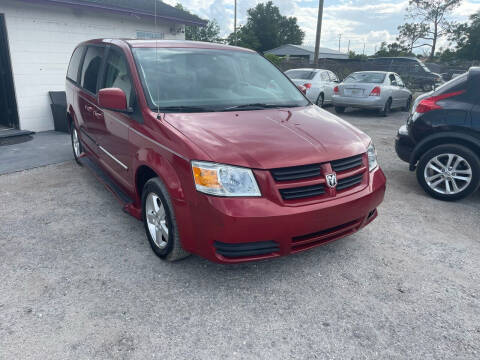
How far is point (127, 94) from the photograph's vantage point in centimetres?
358

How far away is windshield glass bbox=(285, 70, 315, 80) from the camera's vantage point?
13766mm

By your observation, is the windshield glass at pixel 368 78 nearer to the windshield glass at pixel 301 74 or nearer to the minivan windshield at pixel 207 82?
the windshield glass at pixel 301 74

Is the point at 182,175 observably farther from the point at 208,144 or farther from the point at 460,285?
the point at 460,285

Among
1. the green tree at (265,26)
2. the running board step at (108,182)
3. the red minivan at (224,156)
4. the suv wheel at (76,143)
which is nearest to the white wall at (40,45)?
the suv wheel at (76,143)

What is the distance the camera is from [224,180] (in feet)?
8.57

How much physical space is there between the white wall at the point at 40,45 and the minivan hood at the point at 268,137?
687cm

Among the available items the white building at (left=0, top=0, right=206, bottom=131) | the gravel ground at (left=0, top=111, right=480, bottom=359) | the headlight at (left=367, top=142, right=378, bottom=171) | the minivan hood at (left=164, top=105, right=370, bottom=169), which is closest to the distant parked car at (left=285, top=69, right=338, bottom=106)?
the white building at (left=0, top=0, right=206, bottom=131)

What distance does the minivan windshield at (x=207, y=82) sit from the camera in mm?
3432

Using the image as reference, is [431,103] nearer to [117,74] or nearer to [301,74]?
[117,74]

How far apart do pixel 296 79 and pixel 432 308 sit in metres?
11.9

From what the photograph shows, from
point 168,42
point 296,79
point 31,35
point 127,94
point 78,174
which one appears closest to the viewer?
point 127,94

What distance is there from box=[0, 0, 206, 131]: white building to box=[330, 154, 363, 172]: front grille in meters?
6.95

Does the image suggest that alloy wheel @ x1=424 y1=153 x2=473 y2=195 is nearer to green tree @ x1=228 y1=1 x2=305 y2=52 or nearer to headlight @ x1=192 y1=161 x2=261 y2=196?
headlight @ x1=192 y1=161 x2=261 y2=196

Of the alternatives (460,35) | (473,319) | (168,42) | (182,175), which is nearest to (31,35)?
(168,42)
